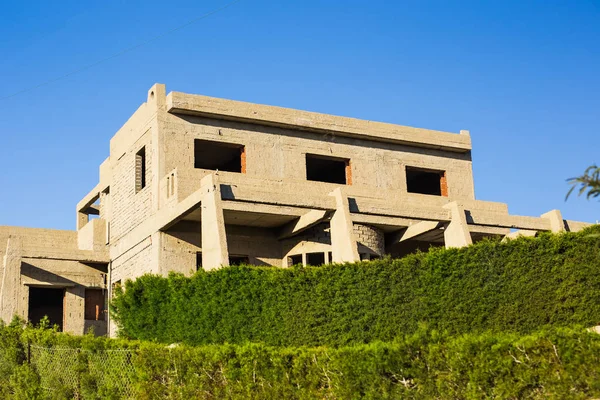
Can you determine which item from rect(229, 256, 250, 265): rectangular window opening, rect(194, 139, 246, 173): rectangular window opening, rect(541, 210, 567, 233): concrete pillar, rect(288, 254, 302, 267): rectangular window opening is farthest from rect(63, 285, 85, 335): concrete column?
rect(541, 210, 567, 233): concrete pillar

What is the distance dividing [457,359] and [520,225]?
1749cm

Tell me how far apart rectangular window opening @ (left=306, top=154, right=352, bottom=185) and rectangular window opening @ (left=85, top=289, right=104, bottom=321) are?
9556 millimetres

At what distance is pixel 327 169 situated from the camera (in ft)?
107

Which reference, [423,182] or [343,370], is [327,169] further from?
[343,370]

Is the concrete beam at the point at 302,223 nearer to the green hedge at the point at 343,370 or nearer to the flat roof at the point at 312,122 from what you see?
the flat roof at the point at 312,122

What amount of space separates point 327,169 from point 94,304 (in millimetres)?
10643

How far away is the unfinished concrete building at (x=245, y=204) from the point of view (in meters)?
23.7

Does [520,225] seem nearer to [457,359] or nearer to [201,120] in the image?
[201,120]

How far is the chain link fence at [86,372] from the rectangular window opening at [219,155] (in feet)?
38.1

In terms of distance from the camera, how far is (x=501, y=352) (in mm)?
10359

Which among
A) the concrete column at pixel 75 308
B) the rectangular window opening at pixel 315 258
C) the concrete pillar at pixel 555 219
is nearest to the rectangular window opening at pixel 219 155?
the rectangular window opening at pixel 315 258

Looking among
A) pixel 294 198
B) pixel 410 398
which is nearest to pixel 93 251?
pixel 294 198

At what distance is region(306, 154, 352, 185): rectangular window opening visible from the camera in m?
30.7

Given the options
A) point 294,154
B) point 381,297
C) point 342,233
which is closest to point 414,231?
point 342,233
